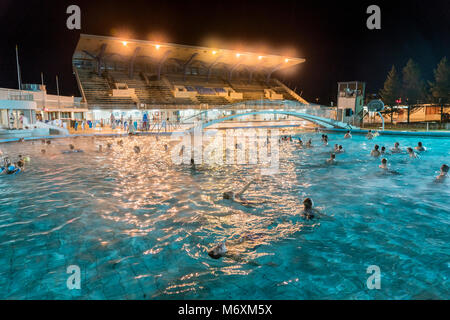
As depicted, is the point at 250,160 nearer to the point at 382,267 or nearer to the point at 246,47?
the point at 382,267

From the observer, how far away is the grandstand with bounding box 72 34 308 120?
3766 centimetres

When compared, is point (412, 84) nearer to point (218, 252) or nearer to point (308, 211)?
point (308, 211)

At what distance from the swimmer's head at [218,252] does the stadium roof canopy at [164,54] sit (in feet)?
124

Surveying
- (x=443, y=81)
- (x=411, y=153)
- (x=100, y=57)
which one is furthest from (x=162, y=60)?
(x=411, y=153)

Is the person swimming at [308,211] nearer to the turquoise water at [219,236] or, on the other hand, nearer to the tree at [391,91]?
the turquoise water at [219,236]

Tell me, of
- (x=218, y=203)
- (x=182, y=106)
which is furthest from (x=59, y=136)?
(x=218, y=203)

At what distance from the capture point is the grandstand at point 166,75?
3766 centimetres

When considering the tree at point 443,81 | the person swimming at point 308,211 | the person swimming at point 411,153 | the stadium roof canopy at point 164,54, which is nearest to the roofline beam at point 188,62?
the stadium roof canopy at point 164,54

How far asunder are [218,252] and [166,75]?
150 ft

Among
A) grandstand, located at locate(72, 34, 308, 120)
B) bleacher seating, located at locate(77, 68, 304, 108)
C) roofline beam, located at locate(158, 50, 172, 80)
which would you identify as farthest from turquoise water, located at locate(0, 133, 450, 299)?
roofline beam, located at locate(158, 50, 172, 80)

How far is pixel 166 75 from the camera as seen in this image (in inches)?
1852

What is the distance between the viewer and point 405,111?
43594mm

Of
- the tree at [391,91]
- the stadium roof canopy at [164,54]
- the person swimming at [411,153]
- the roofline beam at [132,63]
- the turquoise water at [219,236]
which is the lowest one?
the turquoise water at [219,236]

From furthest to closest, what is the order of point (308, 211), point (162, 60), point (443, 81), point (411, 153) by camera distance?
point (162, 60), point (443, 81), point (411, 153), point (308, 211)
